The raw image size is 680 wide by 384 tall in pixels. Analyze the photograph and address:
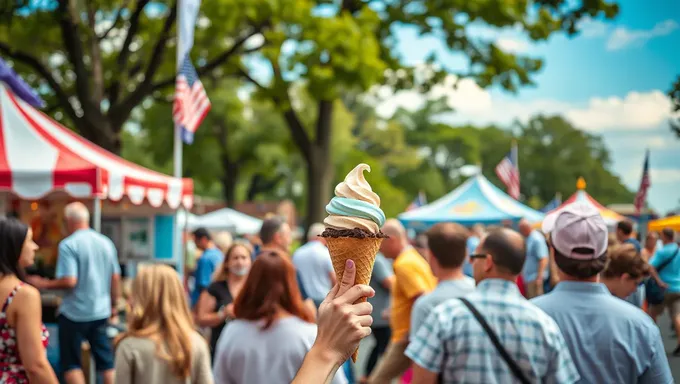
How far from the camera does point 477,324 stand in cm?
348

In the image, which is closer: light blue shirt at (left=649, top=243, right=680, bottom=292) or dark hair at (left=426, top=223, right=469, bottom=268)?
dark hair at (left=426, top=223, right=469, bottom=268)

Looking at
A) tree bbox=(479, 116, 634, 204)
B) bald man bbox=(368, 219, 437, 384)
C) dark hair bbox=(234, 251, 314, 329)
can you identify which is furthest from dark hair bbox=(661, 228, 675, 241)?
tree bbox=(479, 116, 634, 204)

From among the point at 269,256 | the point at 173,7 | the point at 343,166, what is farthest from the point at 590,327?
the point at 343,166

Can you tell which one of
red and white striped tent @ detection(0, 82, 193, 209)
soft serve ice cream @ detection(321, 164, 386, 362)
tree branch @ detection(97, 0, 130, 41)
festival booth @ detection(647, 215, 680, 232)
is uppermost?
tree branch @ detection(97, 0, 130, 41)

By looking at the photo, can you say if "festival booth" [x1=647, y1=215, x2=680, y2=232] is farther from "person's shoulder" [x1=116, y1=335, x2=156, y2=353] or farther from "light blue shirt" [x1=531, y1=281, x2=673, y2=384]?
"person's shoulder" [x1=116, y1=335, x2=156, y2=353]

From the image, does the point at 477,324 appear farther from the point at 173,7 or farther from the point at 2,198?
the point at 173,7

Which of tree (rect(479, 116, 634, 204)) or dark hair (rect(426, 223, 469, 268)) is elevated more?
tree (rect(479, 116, 634, 204))

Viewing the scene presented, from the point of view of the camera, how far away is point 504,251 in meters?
3.97

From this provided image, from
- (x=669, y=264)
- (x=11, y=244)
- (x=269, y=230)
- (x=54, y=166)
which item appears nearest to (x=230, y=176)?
(x=54, y=166)

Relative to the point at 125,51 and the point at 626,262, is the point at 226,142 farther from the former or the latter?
the point at 626,262

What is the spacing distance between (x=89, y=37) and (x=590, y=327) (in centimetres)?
1545

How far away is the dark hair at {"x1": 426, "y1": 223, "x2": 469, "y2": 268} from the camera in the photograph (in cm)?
536

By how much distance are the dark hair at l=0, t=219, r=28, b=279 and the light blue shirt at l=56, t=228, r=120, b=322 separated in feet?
11.9

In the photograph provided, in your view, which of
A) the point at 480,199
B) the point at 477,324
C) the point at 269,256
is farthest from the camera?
the point at 480,199
